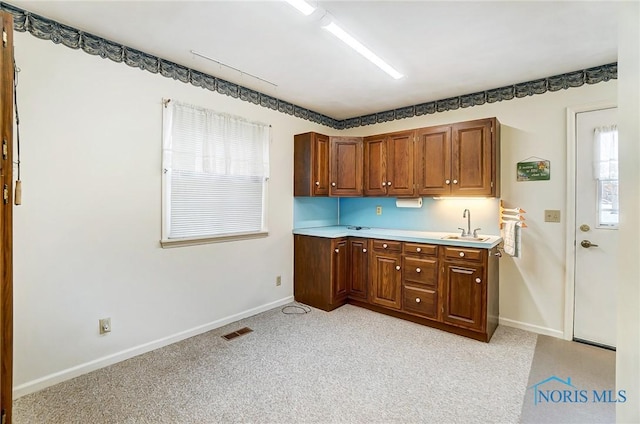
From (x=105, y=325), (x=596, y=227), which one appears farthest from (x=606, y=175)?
(x=105, y=325)

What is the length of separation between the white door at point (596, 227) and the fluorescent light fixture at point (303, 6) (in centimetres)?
274

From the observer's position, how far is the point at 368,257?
12.1ft

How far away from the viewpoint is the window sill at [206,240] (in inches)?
110

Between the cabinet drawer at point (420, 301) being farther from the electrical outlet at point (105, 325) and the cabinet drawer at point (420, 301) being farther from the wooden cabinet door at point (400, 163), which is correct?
the electrical outlet at point (105, 325)

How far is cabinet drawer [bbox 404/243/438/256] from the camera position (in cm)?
316

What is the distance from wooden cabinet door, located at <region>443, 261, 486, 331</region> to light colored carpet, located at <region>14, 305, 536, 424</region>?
19 cm

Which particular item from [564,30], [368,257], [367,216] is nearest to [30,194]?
[368,257]

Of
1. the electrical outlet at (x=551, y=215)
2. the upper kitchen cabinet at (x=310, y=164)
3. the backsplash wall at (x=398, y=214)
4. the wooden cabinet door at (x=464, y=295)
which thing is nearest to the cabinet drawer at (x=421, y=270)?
the wooden cabinet door at (x=464, y=295)

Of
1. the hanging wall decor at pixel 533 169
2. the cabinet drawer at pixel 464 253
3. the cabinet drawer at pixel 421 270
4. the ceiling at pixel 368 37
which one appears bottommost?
the cabinet drawer at pixel 421 270

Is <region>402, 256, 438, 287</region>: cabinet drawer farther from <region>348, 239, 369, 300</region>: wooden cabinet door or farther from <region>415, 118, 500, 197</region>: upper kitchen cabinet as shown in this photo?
<region>415, 118, 500, 197</region>: upper kitchen cabinet

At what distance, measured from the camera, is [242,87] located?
338 cm

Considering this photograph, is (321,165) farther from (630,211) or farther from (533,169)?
(630,211)

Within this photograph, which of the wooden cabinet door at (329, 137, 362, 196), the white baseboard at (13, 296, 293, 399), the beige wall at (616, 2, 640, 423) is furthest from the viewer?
the wooden cabinet door at (329, 137, 362, 196)

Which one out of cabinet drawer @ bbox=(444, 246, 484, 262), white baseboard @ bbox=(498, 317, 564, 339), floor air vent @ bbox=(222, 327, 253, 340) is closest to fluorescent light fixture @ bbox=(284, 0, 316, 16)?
cabinet drawer @ bbox=(444, 246, 484, 262)
